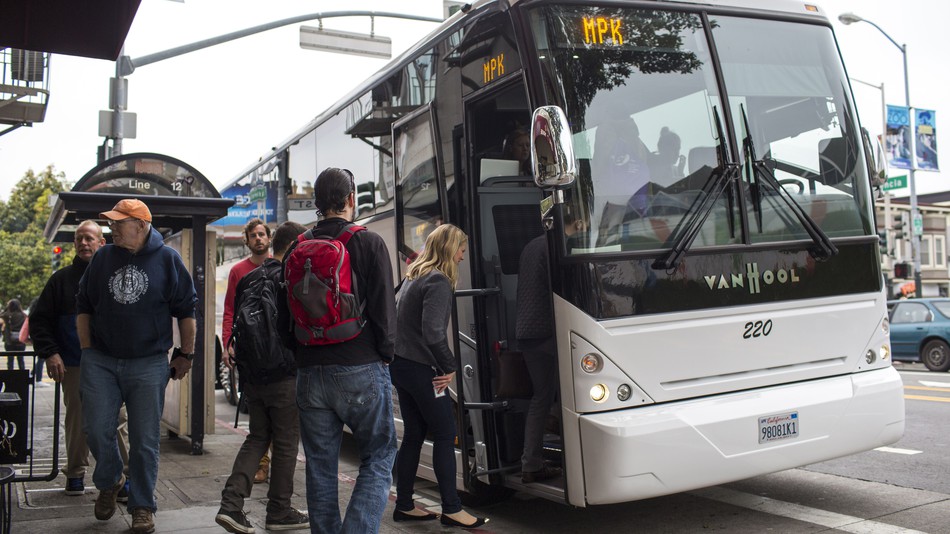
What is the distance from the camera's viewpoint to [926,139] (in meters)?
31.4

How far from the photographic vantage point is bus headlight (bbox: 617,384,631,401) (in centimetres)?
481

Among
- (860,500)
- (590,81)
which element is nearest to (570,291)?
(590,81)

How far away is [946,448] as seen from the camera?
8109mm

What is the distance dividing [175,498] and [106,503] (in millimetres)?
924

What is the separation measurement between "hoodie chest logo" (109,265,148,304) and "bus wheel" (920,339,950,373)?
1655 centimetres

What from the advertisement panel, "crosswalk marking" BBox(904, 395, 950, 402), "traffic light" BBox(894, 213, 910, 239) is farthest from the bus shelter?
"traffic light" BBox(894, 213, 910, 239)

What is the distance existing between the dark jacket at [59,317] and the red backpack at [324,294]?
2.76 m

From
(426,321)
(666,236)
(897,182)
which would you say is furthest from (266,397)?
(897,182)

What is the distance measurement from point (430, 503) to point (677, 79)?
356 cm

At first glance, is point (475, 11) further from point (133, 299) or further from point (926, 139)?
point (926, 139)

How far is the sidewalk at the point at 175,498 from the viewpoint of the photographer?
554 cm

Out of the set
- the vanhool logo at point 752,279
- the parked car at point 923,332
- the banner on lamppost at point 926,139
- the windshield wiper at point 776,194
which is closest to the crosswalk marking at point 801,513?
the vanhool logo at point 752,279

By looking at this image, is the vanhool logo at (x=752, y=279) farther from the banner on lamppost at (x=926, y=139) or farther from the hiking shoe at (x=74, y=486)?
the banner on lamppost at (x=926, y=139)

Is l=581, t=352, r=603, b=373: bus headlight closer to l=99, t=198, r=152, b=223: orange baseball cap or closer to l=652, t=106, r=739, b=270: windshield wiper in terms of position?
l=652, t=106, r=739, b=270: windshield wiper
